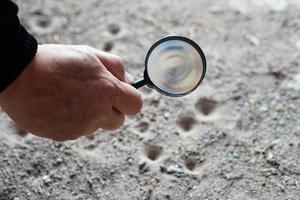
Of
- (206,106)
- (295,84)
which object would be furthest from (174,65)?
(295,84)

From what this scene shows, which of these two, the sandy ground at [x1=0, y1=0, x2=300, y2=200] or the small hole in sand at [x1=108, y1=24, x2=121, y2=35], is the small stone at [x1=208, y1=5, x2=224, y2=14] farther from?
the small hole in sand at [x1=108, y1=24, x2=121, y2=35]

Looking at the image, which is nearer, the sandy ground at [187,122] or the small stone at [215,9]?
the sandy ground at [187,122]

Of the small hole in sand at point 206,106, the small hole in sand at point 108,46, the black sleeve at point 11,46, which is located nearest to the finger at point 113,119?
the black sleeve at point 11,46

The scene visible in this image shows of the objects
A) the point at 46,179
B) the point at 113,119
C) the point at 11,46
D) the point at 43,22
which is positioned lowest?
the point at 46,179

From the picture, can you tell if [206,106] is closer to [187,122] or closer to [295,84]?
[187,122]

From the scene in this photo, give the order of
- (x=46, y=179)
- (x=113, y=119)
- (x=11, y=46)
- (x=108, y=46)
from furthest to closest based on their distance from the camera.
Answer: (x=108, y=46) < (x=46, y=179) < (x=113, y=119) < (x=11, y=46)

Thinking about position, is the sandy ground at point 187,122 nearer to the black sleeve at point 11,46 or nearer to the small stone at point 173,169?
the small stone at point 173,169
